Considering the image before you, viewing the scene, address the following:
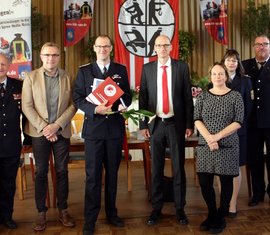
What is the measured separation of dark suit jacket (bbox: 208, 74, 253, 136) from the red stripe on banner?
7.45 feet

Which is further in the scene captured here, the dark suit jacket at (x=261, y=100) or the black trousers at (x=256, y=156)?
the black trousers at (x=256, y=156)

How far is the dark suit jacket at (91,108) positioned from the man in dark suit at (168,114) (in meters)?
0.31

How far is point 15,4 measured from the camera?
595 cm

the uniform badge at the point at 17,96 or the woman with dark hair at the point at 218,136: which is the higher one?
the uniform badge at the point at 17,96

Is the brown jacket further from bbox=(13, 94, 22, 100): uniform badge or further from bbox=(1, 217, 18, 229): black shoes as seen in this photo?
bbox=(1, 217, 18, 229): black shoes

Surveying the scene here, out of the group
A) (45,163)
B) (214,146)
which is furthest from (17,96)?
(214,146)

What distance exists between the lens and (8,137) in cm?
347

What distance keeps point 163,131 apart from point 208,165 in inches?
20.6

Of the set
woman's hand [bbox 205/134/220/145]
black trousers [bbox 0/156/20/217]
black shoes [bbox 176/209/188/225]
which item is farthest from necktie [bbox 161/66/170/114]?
black trousers [bbox 0/156/20/217]

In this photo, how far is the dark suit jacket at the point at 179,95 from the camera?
3533mm

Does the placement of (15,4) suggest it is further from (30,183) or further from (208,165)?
(208,165)

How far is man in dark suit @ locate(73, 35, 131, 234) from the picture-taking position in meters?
3.35

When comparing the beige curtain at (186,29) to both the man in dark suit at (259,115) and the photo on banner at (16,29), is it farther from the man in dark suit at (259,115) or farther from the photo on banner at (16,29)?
the man in dark suit at (259,115)

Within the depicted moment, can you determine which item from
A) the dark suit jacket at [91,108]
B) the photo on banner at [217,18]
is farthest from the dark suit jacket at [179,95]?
the photo on banner at [217,18]
